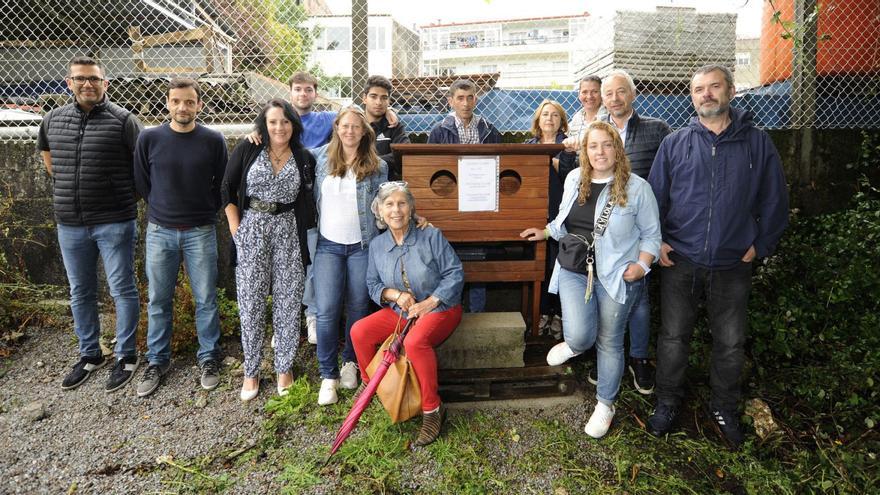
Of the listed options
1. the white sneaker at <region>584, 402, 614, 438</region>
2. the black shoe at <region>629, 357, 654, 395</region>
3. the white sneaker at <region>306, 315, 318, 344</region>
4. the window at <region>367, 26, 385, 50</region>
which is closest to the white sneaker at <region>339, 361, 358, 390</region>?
the white sneaker at <region>306, 315, 318, 344</region>

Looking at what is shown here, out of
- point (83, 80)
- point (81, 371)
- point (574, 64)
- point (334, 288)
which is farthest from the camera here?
point (574, 64)

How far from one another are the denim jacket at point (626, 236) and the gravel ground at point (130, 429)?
1001 millimetres

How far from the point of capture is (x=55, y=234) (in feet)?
16.0

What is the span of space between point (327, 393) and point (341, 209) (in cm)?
125

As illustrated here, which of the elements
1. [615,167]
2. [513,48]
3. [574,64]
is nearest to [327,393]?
[615,167]

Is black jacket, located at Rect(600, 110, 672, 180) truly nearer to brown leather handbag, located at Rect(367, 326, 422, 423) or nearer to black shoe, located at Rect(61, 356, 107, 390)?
brown leather handbag, located at Rect(367, 326, 422, 423)

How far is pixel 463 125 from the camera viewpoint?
3.95 m

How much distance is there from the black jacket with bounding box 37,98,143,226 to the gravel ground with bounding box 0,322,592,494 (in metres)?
1.28

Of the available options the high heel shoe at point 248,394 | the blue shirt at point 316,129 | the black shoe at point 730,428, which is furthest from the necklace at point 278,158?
the black shoe at point 730,428

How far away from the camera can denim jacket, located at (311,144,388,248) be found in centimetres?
334

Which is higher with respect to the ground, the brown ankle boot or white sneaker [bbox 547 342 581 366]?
white sneaker [bbox 547 342 581 366]

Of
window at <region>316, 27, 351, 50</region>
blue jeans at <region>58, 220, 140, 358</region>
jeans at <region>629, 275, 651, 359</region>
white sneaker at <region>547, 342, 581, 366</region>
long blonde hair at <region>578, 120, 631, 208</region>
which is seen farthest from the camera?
window at <region>316, 27, 351, 50</region>

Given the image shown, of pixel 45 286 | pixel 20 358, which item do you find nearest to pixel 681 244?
pixel 20 358

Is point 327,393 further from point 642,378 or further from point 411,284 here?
point 642,378
